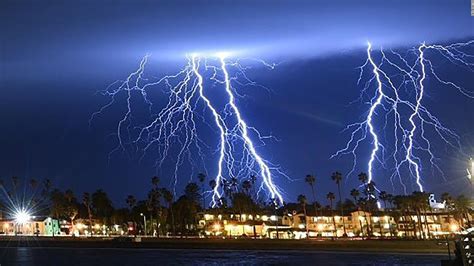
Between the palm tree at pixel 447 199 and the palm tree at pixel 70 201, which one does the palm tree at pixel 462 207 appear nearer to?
the palm tree at pixel 447 199

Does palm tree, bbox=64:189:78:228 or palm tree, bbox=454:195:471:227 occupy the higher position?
palm tree, bbox=64:189:78:228

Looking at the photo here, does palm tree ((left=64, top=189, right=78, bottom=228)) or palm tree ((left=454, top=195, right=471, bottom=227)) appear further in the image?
palm tree ((left=64, top=189, right=78, bottom=228))

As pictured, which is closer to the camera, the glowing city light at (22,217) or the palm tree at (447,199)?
the palm tree at (447,199)

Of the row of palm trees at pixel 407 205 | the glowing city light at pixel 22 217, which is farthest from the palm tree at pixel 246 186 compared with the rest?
the glowing city light at pixel 22 217

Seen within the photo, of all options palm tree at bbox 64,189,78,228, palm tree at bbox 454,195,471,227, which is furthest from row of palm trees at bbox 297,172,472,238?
palm tree at bbox 64,189,78,228

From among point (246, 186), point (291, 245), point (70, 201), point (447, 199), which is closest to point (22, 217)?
point (70, 201)

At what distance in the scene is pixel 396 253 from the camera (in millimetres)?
32844

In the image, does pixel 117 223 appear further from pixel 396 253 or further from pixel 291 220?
pixel 396 253

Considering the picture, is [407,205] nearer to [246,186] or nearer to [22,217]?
[246,186]

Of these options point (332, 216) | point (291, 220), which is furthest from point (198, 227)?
point (332, 216)

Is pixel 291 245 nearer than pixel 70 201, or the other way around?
pixel 291 245

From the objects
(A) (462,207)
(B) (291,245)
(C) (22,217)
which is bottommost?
(B) (291,245)

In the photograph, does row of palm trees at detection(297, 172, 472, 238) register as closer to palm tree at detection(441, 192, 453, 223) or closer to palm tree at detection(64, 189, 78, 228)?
palm tree at detection(441, 192, 453, 223)

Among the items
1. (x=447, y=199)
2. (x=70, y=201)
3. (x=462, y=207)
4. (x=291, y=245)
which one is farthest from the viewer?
(x=70, y=201)
